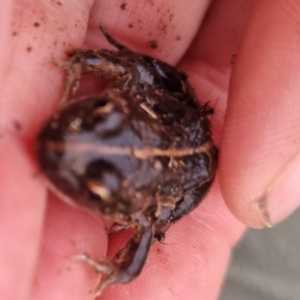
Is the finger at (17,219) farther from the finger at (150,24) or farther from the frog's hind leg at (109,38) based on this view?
the finger at (150,24)

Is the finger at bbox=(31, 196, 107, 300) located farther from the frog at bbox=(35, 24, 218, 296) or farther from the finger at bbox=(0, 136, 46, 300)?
the finger at bbox=(0, 136, 46, 300)

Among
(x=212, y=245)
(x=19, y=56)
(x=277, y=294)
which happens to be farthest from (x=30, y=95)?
(x=277, y=294)

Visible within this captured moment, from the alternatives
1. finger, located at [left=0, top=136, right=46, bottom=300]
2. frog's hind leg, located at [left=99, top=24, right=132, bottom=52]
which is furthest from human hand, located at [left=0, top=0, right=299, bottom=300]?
frog's hind leg, located at [left=99, top=24, right=132, bottom=52]

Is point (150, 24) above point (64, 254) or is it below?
above

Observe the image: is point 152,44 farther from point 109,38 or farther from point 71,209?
point 71,209

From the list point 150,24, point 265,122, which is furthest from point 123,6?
point 265,122

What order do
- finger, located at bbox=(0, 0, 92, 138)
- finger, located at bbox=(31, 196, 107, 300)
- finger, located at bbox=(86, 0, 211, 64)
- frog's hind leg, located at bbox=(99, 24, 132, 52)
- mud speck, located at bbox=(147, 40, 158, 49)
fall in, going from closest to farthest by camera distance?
finger, located at bbox=(0, 0, 92, 138), finger, located at bbox=(31, 196, 107, 300), frog's hind leg, located at bbox=(99, 24, 132, 52), finger, located at bbox=(86, 0, 211, 64), mud speck, located at bbox=(147, 40, 158, 49)

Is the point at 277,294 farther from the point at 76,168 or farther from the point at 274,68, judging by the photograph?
the point at 76,168
